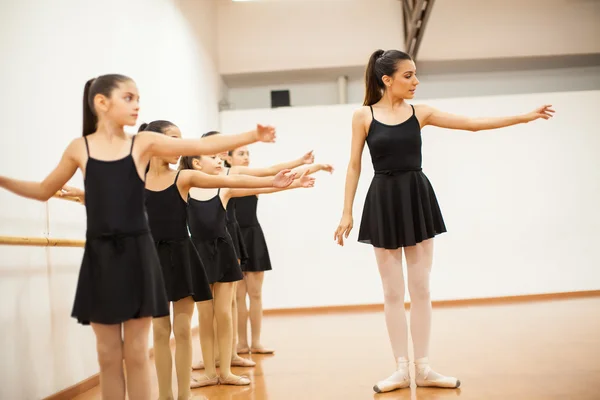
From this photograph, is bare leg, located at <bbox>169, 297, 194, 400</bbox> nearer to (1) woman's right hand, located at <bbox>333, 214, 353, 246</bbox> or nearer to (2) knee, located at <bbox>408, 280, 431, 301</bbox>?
(1) woman's right hand, located at <bbox>333, 214, 353, 246</bbox>

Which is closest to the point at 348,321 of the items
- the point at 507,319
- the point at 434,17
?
the point at 507,319

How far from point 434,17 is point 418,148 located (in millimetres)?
5570

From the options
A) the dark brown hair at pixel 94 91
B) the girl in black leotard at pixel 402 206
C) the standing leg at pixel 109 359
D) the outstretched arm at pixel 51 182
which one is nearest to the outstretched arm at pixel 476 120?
the girl in black leotard at pixel 402 206

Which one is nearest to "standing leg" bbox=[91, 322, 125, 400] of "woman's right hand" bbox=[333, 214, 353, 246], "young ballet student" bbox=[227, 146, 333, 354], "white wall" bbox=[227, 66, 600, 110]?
"woman's right hand" bbox=[333, 214, 353, 246]

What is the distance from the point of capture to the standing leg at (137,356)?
6.93 ft

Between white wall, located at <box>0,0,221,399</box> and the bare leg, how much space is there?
72 centimetres

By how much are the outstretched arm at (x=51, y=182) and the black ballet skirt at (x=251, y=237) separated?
239cm

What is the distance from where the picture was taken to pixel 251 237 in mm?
4531

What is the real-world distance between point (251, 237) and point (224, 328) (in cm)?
116

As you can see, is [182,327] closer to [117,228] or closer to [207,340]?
[207,340]

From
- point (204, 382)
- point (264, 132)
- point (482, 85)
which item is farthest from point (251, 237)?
point (482, 85)

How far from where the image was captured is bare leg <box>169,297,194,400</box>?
2.82 meters

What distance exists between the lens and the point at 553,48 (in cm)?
798

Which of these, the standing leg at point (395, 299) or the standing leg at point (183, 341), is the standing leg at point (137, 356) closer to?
the standing leg at point (183, 341)
